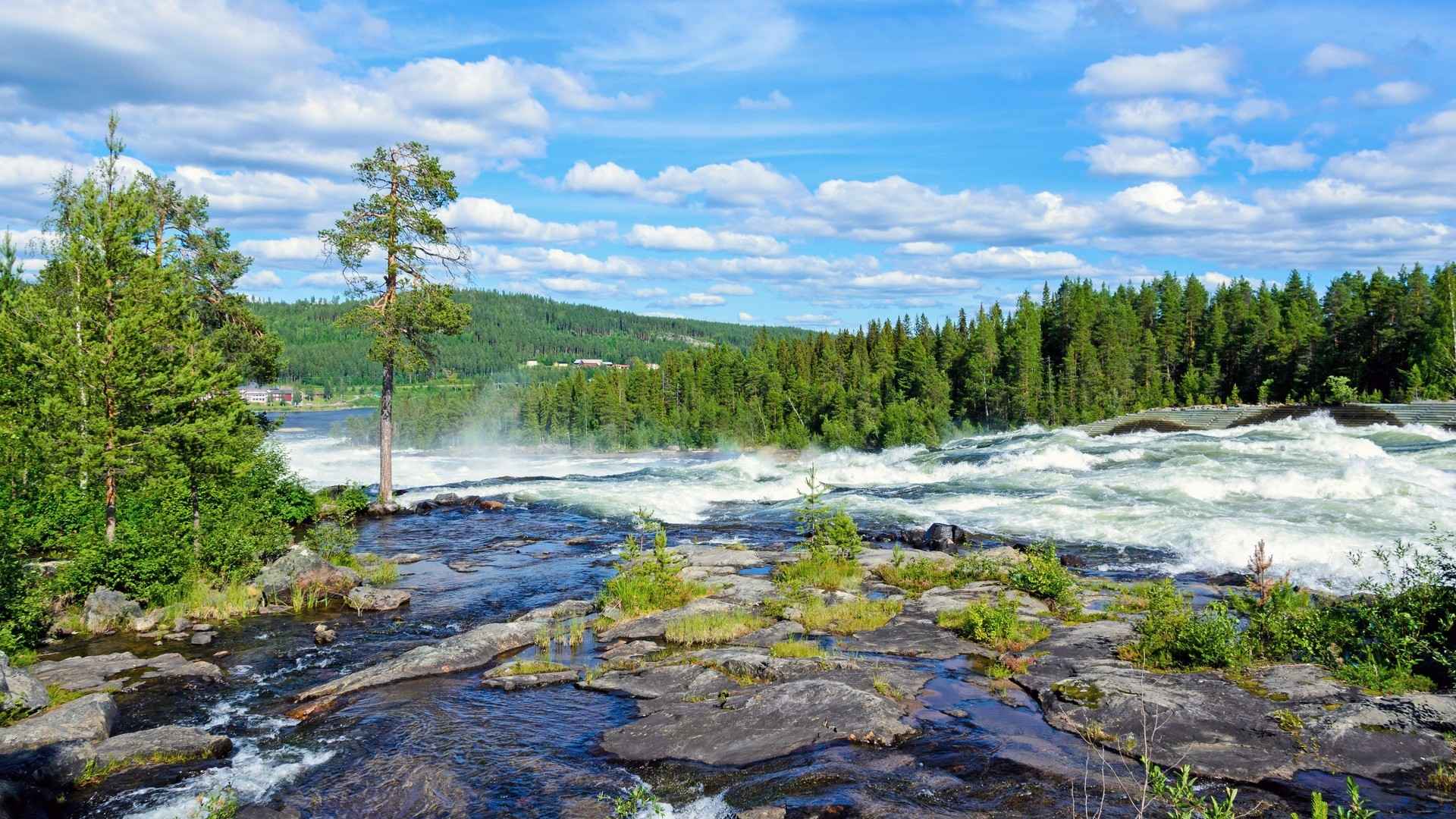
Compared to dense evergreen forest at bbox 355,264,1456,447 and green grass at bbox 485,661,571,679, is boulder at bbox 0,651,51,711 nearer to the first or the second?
green grass at bbox 485,661,571,679

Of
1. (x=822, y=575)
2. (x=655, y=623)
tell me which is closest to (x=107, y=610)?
(x=655, y=623)

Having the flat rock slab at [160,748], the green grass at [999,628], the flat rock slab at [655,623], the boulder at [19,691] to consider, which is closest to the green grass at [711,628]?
the flat rock slab at [655,623]

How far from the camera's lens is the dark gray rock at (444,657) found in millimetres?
13508

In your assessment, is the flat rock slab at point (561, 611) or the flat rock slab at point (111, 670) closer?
the flat rock slab at point (111, 670)

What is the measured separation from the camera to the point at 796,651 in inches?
558

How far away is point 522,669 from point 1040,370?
7782cm

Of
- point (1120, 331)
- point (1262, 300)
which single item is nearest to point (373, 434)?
point (1120, 331)

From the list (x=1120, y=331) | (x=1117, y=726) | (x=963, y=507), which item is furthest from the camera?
(x=1120, y=331)

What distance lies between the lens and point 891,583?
19.8 m

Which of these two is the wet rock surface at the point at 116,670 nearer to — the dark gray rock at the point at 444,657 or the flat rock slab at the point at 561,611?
the dark gray rock at the point at 444,657

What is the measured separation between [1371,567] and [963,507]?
14.3 m

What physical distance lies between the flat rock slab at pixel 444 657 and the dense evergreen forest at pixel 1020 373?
61.5 m

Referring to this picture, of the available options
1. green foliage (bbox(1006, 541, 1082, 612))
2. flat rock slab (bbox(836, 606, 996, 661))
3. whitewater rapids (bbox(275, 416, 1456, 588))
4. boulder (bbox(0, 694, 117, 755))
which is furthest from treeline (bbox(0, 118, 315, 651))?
green foliage (bbox(1006, 541, 1082, 612))

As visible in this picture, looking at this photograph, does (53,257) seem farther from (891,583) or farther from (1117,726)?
(1117,726)
